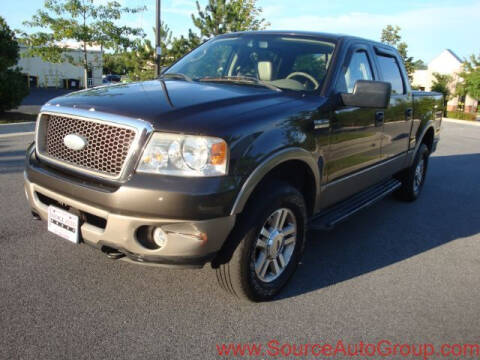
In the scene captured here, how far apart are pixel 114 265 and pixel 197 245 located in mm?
1271

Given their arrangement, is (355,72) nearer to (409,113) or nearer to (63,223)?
(409,113)

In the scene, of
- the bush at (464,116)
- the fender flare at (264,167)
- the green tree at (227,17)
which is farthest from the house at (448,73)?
the fender flare at (264,167)

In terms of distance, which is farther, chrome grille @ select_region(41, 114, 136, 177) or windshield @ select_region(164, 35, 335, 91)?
windshield @ select_region(164, 35, 335, 91)

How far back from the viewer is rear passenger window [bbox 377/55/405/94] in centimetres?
445

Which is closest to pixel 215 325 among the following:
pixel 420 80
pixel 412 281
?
pixel 412 281

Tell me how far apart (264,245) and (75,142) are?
54.3 inches

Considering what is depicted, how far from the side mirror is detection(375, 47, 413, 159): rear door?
1.06m

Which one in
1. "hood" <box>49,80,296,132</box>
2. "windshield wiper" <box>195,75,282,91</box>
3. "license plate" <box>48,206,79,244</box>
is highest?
"windshield wiper" <box>195,75,282,91</box>

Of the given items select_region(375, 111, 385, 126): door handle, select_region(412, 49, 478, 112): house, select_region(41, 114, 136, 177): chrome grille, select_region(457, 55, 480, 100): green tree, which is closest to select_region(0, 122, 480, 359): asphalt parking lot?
select_region(41, 114, 136, 177): chrome grille

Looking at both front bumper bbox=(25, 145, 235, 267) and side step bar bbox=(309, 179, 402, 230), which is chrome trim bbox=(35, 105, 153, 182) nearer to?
front bumper bbox=(25, 145, 235, 267)

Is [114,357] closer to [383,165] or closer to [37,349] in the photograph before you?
[37,349]

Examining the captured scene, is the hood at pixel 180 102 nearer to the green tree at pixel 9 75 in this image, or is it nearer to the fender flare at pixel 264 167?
the fender flare at pixel 264 167

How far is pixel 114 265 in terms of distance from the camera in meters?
3.28

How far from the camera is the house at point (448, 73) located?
1686 inches
